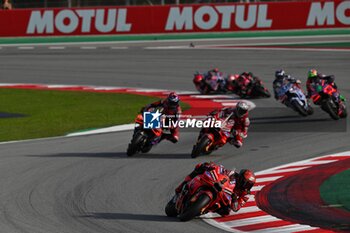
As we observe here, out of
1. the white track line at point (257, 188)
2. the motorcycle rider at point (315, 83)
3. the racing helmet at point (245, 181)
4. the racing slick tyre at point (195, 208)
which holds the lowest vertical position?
the racing slick tyre at point (195, 208)

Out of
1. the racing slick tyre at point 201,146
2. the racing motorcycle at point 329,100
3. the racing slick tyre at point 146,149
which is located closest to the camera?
the racing slick tyre at point 201,146

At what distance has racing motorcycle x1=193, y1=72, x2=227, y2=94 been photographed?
3041 centimetres

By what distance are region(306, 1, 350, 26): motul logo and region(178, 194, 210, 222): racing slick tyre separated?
31.6 m

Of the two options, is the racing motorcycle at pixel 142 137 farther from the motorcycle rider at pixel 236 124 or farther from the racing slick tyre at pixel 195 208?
the racing slick tyre at pixel 195 208

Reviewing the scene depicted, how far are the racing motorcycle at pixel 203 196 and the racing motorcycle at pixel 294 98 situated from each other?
1128 centimetres

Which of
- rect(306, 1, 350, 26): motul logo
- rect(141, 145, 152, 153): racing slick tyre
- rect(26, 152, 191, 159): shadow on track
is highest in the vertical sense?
rect(306, 1, 350, 26): motul logo

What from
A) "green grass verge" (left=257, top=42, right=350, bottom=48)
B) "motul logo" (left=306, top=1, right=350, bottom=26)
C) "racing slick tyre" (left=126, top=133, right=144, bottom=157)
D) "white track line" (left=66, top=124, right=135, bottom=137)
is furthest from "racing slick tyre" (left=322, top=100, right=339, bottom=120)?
"motul logo" (left=306, top=1, right=350, bottom=26)

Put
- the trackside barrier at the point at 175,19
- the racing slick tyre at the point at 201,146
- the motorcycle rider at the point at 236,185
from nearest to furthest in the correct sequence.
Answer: the motorcycle rider at the point at 236,185 < the racing slick tyre at the point at 201,146 < the trackside barrier at the point at 175,19

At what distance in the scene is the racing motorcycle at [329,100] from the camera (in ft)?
78.0

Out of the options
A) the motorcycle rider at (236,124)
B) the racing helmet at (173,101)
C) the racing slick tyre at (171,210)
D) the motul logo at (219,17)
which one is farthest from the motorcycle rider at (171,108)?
the motul logo at (219,17)

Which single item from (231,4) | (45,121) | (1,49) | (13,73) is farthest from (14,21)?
(45,121)

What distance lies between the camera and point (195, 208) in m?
13.0

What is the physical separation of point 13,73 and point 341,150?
21752mm

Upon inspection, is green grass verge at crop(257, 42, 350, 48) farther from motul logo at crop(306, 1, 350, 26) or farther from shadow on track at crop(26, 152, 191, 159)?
shadow on track at crop(26, 152, 191, 159)
